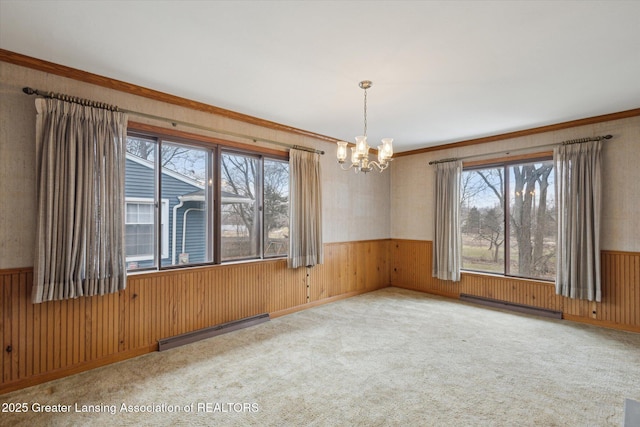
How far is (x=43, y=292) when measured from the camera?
2600mm

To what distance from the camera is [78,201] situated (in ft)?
9.10

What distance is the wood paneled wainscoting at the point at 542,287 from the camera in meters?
3.95

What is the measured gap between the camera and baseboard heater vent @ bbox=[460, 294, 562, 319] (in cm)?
448

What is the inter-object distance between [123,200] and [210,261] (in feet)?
4.12

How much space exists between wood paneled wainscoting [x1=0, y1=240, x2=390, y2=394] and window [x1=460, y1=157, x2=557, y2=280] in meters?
2.79

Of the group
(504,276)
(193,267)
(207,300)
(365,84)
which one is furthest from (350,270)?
(365,84)

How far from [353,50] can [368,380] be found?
2763mm

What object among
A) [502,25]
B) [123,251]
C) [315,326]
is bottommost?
[315,326]

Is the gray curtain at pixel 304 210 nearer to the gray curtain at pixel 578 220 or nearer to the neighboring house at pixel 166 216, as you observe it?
the neighboring house at pixel 166 216

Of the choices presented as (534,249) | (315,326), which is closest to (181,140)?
(315,326)

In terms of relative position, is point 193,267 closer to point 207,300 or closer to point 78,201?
point 207,300

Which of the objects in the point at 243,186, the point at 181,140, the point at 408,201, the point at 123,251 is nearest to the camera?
the point at 123,251

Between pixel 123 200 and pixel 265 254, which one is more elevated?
pixel 123 200

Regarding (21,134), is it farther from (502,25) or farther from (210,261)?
(502,25)
